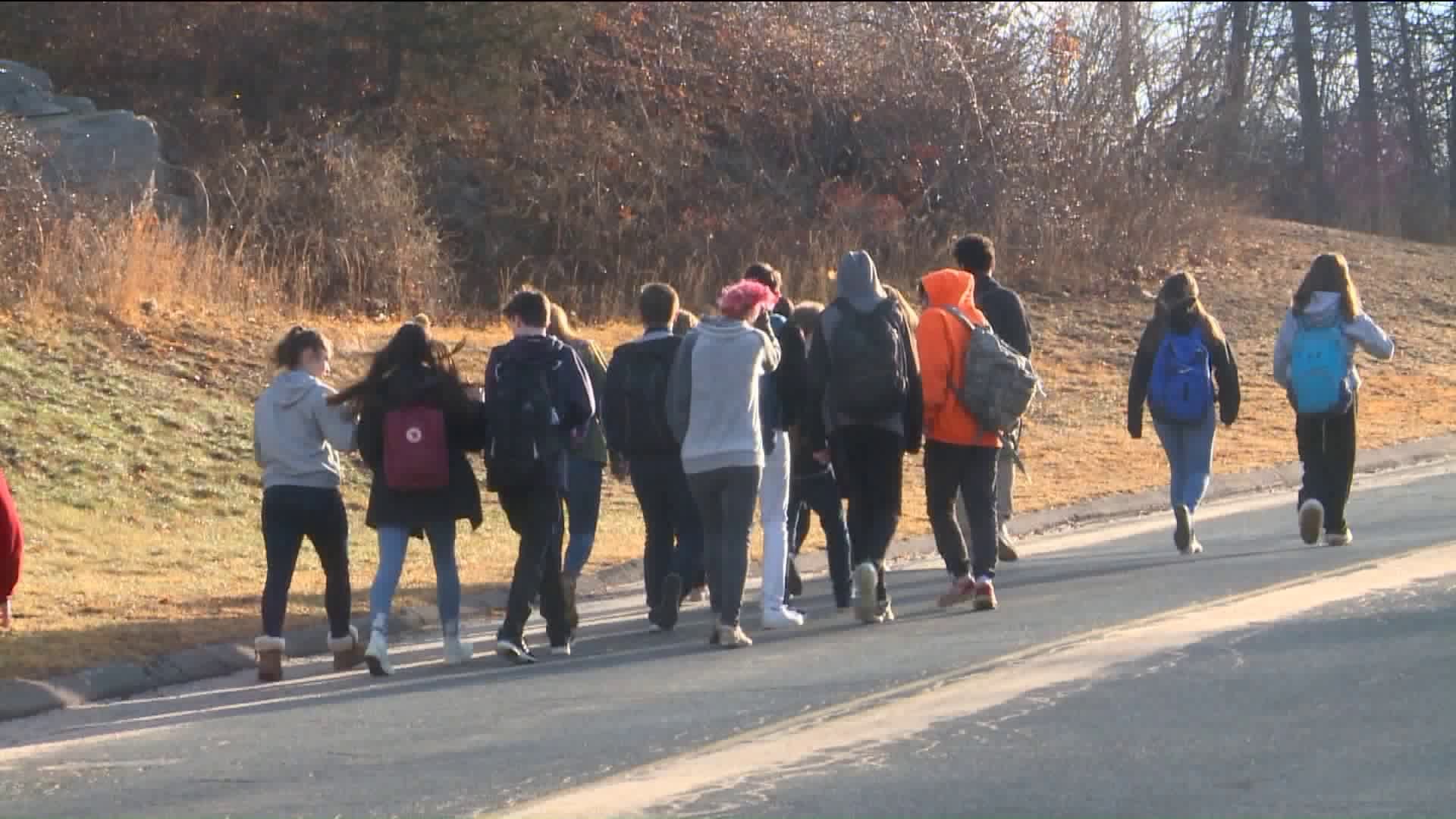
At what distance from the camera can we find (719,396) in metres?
9.30

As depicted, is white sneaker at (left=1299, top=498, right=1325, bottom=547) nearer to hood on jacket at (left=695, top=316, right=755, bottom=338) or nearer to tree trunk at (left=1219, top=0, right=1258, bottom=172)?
hood on jacket at (left=695, top=316, right=755, bottom=338)

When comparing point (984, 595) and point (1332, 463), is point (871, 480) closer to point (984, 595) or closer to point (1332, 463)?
point (984, 595)

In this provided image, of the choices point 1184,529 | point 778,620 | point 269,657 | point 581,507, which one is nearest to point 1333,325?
point 1184,529

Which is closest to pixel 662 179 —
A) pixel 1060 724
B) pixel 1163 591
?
pixel 1163 591

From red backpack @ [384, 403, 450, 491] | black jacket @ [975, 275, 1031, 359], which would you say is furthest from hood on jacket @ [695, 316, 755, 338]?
black jacket @ [975, 275, 1031, 359]

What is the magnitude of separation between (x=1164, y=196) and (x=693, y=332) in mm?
21710

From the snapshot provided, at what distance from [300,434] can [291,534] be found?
48 centimetres

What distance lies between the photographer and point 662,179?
26.7m

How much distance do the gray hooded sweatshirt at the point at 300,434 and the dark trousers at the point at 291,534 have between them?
0.06 metres

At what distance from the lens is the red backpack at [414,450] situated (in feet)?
30.1

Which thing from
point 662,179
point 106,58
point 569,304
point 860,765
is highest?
point 106,58

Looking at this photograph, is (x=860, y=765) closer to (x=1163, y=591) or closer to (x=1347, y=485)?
(x=1163, y=591)

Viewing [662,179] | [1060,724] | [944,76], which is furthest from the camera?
[944,76]

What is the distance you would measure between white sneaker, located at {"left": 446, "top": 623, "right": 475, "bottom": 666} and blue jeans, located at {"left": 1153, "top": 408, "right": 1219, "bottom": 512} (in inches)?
192
